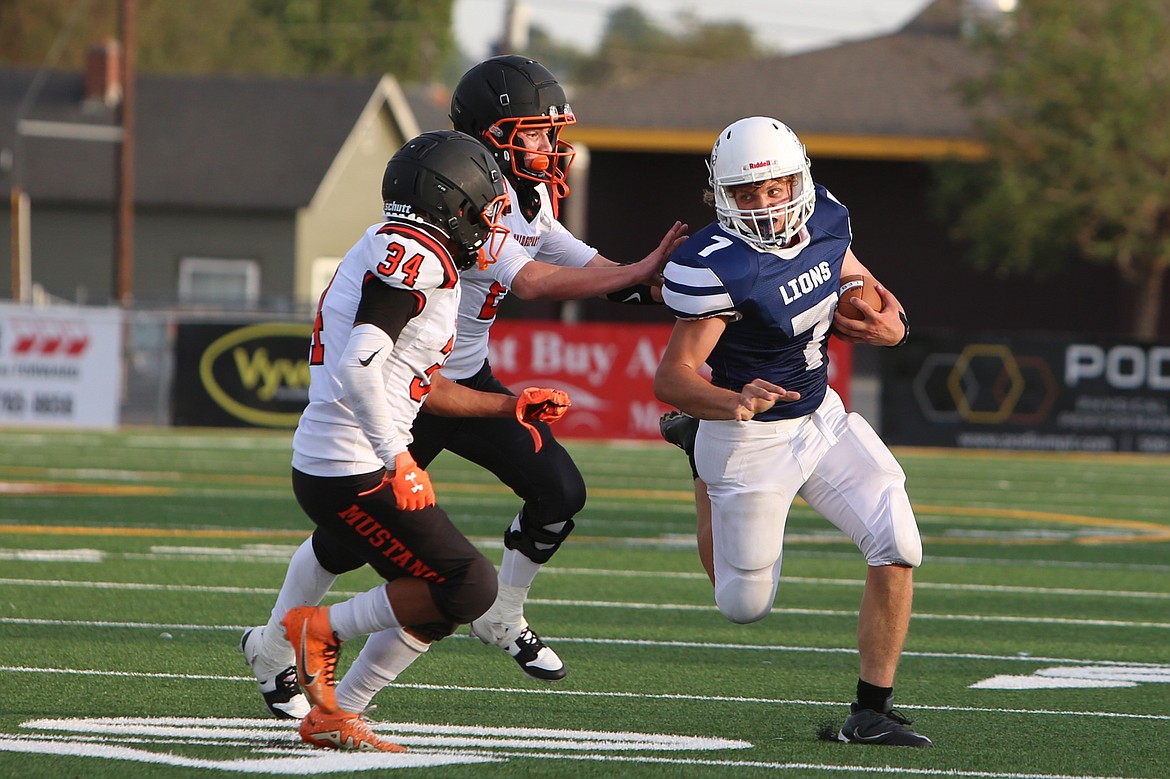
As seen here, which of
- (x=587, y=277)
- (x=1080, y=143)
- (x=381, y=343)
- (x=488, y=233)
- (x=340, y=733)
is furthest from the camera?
(x=1080, y=143)

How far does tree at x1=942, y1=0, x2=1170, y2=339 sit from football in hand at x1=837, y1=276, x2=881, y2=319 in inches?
833

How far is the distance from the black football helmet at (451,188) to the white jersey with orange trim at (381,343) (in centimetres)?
5

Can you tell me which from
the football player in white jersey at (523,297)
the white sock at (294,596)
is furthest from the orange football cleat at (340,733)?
the football player in white jersey at (523,297)

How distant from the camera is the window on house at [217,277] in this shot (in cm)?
3356

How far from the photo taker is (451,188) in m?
4.86

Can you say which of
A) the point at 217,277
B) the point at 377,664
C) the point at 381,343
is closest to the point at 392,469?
the point at 381,343

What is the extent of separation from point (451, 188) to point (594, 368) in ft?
46.4

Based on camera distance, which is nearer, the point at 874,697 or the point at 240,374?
the point at 874,697

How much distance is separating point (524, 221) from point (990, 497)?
9261 mm

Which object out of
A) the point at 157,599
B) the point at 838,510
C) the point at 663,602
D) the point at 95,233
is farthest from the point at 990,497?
the point at 95,233

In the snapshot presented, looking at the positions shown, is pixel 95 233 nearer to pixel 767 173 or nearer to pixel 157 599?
pixel 157 599

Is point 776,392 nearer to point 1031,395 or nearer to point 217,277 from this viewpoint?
point 1031,395

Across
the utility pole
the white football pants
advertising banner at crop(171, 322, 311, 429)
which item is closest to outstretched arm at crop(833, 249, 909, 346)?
the white football pants

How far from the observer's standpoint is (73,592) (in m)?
8.00
